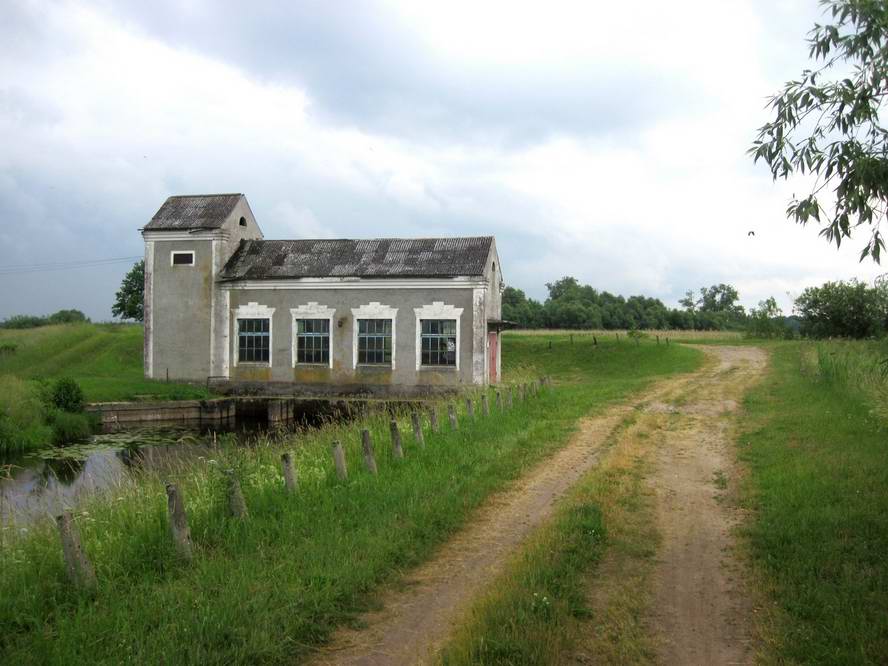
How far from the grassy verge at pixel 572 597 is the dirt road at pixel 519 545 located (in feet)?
0.60

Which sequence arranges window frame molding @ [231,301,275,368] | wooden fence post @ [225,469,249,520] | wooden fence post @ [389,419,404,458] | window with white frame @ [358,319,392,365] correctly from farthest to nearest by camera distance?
window frame molding @ [231,301,275,368], window with white frame @ [358,319,392,365], wooden fence post @ [389,419,404,458], wooden fence post @ [225,469,249,520]

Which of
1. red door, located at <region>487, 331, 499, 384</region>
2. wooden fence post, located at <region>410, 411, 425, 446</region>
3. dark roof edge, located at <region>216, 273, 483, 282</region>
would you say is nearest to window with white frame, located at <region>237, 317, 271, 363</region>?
dark roof edge, located at <region>216, 273, 483, 282</region>

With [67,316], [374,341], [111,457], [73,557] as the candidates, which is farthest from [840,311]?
[67,316]

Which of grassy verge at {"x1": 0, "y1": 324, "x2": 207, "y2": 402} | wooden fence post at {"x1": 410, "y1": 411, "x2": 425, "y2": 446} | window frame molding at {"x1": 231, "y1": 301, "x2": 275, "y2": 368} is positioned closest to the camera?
wooden fence post at {"x1": 410, "y1": 411, "x2": 425, "y2": 446}

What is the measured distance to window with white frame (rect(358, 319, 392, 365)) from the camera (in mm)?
25031

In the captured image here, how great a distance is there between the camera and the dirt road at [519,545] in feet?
15.5

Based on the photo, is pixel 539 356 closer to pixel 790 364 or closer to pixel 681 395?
pixel 790 364

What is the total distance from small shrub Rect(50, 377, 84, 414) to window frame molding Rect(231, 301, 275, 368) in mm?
5907

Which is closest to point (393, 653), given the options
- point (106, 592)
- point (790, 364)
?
point (106, 592)

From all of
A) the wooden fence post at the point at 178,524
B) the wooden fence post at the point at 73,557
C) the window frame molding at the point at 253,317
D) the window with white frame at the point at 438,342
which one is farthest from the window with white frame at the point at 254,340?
the wooden fence post at the point at 73,557

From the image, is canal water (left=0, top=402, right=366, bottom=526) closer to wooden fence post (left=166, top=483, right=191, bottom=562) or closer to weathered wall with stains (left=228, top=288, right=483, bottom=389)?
weathered wall with stains (left=228, top=288, right=483, bottom=389)

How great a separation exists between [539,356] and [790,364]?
501 inches

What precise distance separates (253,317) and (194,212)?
4.87 metres

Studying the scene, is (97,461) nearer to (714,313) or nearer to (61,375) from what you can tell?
(61,375)
